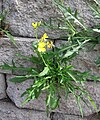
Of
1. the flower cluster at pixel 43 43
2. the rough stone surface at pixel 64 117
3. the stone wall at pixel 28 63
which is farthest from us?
the rough stone surface at pixel 64 117

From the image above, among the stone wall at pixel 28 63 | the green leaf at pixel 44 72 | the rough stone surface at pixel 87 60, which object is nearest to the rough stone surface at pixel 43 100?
the stone wall at pixel 28 63

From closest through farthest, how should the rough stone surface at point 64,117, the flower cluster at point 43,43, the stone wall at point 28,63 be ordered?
the flower cluster at point 43,43 < the stone wall at point 28,63 < the rough stone surface at point 64,117

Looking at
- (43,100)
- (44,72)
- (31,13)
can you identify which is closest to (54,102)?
→ (43,100)

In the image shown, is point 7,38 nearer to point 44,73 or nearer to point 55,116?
point 44,73

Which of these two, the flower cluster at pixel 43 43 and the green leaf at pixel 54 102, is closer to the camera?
the flower cluster at pixel 43 43

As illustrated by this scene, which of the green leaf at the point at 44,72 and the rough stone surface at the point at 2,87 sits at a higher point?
the green leaf at the point at 44,72

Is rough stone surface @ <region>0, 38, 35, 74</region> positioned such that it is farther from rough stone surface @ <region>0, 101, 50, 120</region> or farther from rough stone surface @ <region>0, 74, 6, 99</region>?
rough stone surface @ <region>0, 101, 50, 120</region>

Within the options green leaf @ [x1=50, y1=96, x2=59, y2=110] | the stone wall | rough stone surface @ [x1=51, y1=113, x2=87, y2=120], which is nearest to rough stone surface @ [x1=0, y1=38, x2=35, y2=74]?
the stone wall

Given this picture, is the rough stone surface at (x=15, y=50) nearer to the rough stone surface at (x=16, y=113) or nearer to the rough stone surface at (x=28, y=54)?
the rough stone surface at (x=28, y=54)
